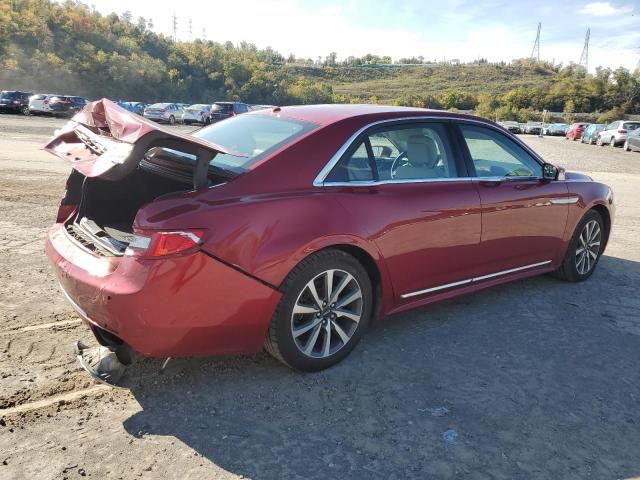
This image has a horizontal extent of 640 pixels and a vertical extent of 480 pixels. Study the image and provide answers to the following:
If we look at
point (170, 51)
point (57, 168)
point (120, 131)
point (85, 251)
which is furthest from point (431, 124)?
point (170, 51)

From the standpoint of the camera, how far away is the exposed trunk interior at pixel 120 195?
3299 mm

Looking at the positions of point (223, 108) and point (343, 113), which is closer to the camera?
point (343, 113)

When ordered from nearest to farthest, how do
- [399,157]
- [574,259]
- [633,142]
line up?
[399,157]
[574,259]
[633,142]

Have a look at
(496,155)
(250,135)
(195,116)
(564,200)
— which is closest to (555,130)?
(195,116)

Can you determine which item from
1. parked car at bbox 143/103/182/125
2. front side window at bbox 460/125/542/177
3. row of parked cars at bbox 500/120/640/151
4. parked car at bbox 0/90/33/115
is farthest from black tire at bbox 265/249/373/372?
parked car at bbox 0/90/33/115

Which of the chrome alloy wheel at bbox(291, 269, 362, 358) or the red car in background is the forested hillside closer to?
the red car in background

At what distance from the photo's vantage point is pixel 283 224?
121 inches

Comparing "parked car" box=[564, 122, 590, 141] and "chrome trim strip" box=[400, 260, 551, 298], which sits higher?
"parked car" box=[564, 122, 590, 141]

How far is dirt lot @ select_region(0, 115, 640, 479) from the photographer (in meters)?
2.56

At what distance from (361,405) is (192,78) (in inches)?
3727

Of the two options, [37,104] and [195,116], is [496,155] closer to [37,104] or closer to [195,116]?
[195,116]

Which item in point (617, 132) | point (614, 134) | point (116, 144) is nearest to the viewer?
point (116, 144)

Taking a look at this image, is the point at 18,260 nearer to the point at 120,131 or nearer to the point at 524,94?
Answer: the point at 120,131

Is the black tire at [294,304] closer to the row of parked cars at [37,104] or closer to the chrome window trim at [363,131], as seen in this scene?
the chrome window trim at [363,131]
